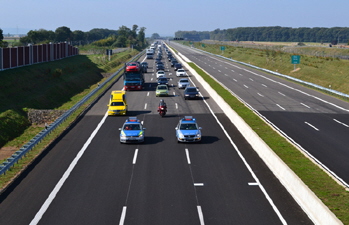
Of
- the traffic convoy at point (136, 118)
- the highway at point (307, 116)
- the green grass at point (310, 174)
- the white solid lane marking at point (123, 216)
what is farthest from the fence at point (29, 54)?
the white solid lane marking at point (123, 216)

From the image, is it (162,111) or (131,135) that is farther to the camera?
(162,111)

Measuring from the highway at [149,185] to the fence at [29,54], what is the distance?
96.0 ft

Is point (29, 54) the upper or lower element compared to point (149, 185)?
upper

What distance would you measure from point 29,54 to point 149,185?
54533 mm

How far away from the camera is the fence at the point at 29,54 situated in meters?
57.5

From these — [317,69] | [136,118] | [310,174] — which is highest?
[317,69]

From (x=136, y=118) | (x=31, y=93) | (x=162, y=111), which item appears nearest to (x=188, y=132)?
(x=136, y=118)

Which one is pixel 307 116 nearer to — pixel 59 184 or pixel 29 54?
pixel 59 184

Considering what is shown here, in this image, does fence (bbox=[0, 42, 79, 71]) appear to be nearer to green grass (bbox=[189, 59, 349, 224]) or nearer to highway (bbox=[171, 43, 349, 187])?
highway (bbox=[171, 43, 349, 187])

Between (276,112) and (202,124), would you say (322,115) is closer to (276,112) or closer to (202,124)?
(276,112)

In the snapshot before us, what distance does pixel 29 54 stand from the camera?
69.6 metres

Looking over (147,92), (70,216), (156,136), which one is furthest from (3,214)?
(147,92)

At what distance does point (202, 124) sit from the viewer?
36719mm

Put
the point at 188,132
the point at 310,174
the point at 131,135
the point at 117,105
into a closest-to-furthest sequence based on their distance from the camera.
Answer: the point at 310,174 → the point at 131,135 → the point at 188,132 → the point at 117,105
